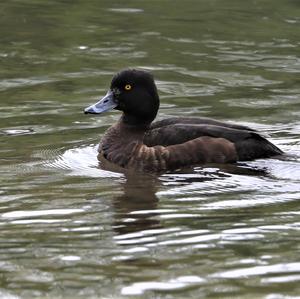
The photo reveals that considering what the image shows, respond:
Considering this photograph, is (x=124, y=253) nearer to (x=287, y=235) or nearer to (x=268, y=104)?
(x=287, y=235)

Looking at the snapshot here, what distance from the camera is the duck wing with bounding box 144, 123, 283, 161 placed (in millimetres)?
10633

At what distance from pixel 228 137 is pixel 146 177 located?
87cm

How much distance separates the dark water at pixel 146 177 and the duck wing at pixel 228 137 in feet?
0.49

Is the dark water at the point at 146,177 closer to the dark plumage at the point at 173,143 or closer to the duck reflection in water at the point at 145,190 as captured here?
the duck reflection in water at the point at 145,190

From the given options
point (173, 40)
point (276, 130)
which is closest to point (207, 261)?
point (276, 130)

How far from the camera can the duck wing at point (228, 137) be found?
419 inches

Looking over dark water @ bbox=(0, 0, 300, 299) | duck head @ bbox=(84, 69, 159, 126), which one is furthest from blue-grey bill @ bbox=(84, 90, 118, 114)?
dark water @ bbox=(0, 0, 300, 299)

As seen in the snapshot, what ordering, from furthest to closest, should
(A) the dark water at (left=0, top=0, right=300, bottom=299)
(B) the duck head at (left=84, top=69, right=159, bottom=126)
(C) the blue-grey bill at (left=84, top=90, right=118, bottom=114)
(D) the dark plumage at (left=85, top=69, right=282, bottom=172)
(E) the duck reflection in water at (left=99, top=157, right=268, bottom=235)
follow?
(C) the blue-grey bill at (left=84, top=90, right=118, bottom=114) → (B) the duck head at (left=84, top=69, right=159, bottom=126) → (D) the dark plumage at (left=85, top=69, right=282, bottom=172) → (E) the duck reflection in water at (left=99, top=157, right=268, bottom=235) → (A) the dark water at (left=0, top=0, right=300, bottom=299)

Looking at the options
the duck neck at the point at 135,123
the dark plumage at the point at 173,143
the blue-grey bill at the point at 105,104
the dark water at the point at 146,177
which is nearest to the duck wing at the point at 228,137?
the dark plumage at the point at 173,143

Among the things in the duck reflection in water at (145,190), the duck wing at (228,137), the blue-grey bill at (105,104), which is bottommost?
the duck reflection in water at (145,190)

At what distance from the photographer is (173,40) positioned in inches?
641

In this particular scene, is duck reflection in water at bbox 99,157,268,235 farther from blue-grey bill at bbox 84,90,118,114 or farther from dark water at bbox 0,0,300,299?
blue-grey bill at bbox 84,90,118,114

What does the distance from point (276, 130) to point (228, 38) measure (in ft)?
15.0

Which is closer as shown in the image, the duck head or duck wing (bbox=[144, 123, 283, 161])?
duck wing (bbox=[144, 123, 283, 161])
